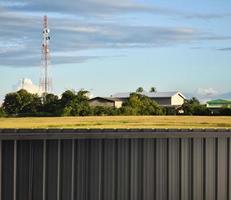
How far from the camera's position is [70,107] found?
227 ft

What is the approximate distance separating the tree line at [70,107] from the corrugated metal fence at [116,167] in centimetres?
5490

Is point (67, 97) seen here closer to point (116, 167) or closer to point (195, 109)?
point (195, 109)

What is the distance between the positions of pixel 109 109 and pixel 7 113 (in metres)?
16.4

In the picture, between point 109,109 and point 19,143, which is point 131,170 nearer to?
point 19,143

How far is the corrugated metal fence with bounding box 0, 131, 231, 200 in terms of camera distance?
11.8m

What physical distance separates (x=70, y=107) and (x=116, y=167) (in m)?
57.3

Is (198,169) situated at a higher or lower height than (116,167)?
lower

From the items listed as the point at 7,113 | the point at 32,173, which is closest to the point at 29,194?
the point at 32,173

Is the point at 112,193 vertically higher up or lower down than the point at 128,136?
lower down

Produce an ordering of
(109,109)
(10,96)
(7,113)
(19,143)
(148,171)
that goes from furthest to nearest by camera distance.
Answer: (10,96) < (7,113) < (109,109) < (148,171) < (19,143)

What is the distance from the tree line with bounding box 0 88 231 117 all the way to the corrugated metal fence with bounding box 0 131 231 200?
54902 mm

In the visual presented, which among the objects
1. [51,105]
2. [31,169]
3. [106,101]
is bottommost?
[31,169]

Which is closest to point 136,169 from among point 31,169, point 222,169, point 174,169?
point 174,169

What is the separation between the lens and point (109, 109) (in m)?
71.6
